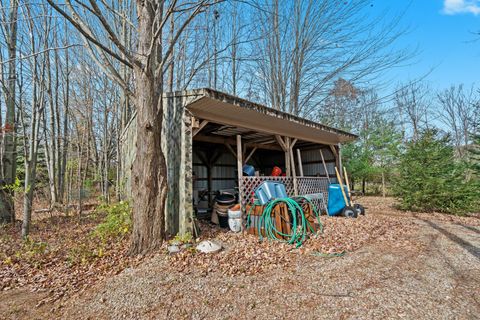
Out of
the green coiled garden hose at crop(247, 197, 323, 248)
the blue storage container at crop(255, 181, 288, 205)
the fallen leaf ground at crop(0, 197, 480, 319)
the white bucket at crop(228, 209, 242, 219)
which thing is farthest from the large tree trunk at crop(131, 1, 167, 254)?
the blue storage container at crop(255, 181, 288, 205)

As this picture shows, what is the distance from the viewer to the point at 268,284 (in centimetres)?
266

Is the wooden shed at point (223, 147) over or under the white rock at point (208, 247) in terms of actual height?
over

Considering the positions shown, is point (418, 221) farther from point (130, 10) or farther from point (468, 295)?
point (130, 10)

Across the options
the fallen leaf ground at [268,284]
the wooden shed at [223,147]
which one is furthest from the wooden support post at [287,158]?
the fallen leaf ground at [268,284]

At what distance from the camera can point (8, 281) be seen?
2.92m

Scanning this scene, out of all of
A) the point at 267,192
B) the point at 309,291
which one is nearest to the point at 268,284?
the point at 309,291

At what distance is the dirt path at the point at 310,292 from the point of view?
2129 mm

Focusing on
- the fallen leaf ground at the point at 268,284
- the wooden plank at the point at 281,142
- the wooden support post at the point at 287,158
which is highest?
the wooden plank at the point at 281,142

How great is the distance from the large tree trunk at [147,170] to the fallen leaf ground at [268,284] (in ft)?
1.20

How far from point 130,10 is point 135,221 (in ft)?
23.1

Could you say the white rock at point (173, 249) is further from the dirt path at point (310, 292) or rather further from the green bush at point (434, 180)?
the green bush at point (434, 180)

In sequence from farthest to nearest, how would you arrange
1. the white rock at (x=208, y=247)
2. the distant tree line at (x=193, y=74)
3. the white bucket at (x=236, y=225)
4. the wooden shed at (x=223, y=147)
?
the distant tree line at (x=193, y=74), the white bucket at (x=236, y=225), the wooden shed at (x=223, y=147), the white rock at (x=208, y=247)

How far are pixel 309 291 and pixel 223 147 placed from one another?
6.28 meters

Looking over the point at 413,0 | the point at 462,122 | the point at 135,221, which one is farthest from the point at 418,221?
the point at 462,122
